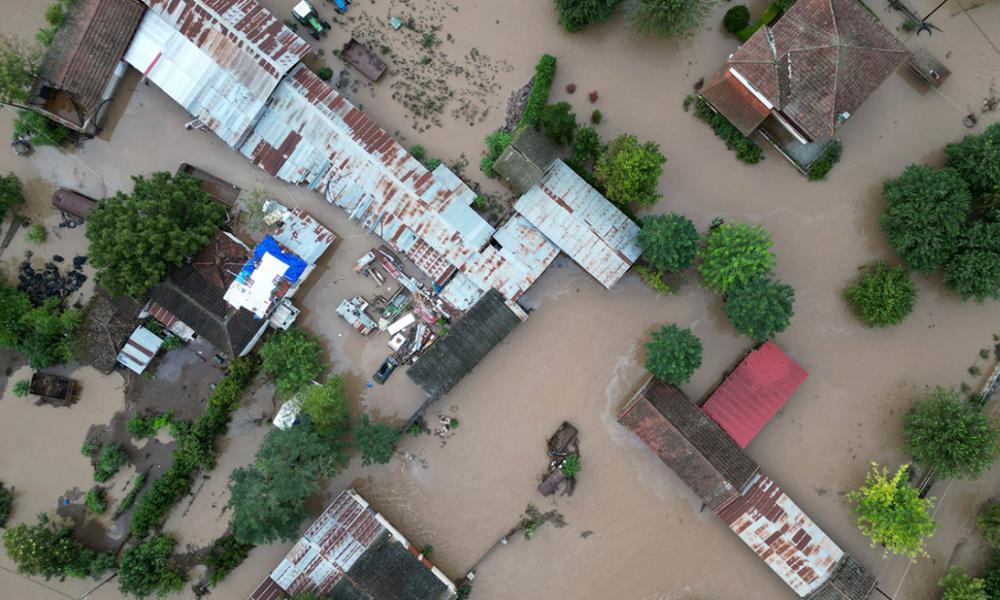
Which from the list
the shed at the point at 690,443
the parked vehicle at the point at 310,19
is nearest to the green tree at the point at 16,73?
the parked vehicle at the point at 310,19

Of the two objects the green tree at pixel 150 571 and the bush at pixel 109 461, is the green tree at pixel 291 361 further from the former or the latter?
the green tree at pixel 150 571

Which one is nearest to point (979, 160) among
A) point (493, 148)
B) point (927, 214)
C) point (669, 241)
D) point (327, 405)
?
point (927, 214)

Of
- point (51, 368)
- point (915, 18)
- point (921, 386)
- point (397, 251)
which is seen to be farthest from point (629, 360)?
point (51, 368)

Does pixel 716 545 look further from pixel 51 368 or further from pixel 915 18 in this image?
pixel 51 368

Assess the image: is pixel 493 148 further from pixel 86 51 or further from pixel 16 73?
pixel 16 73

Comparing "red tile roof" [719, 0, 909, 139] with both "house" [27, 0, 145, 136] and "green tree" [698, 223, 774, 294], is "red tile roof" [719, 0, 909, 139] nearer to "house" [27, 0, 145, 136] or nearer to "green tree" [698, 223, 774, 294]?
"green tree" [698, 223, 774, 294]
